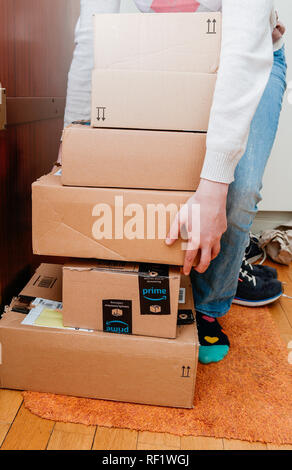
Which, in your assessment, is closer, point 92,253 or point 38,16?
point 92,253

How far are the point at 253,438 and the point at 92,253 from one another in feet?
1.46

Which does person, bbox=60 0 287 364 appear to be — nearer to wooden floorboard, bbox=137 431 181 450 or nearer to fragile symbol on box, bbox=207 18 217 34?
fragile symbol on box, bbox=207 18 217 34

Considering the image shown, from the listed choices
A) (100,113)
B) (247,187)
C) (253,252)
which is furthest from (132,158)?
(253,252)

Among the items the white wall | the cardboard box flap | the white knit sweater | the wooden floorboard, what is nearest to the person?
the white knit sweater

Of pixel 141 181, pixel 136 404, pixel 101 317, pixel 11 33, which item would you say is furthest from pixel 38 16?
pixel 136 404

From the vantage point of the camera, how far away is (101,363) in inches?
31.4

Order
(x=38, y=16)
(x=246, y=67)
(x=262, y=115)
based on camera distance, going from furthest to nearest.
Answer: (x=38, y=16), (x=262, y=115), (x=246, y=67)

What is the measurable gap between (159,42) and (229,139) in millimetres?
208

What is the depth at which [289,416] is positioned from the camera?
81 centimetres

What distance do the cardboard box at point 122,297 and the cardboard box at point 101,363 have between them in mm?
21

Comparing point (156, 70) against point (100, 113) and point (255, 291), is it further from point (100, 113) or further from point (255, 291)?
point (255, 291)

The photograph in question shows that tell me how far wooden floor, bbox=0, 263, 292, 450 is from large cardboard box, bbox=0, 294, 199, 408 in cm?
7

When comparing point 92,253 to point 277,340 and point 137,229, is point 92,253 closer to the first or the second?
point 137,229

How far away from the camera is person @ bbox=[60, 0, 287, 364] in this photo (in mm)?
669
